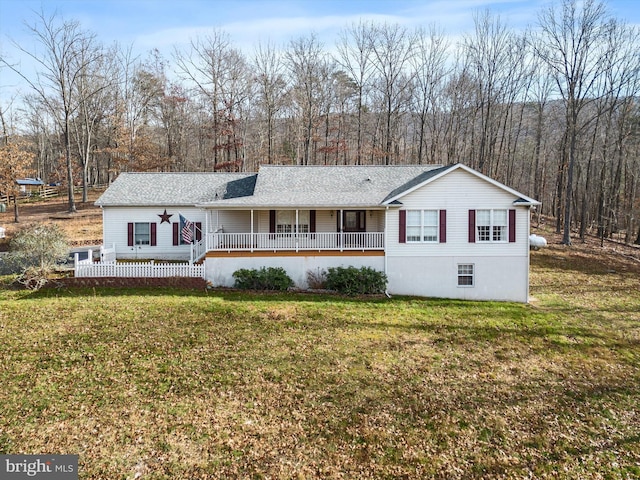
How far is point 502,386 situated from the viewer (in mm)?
8891

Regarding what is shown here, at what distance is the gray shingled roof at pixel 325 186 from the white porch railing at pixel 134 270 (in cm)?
290

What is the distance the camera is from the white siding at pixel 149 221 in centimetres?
1845

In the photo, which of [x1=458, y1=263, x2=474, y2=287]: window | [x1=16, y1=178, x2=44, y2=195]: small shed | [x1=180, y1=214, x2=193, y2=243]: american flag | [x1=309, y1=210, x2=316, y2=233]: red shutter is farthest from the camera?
[x1=16, y1=178, x2=44, y2=195]: small shed

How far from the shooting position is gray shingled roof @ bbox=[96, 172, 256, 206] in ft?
61.1

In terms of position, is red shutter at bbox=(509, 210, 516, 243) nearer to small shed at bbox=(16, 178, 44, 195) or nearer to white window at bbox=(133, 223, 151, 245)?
white window at bbox=(133, 223, 151, 245)

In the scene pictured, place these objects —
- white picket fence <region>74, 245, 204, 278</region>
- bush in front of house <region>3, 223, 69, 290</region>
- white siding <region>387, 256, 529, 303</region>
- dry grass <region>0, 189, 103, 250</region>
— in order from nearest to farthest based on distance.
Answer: bush in front of house <region>3, 223, 69, 290</region>, white picket fence <region>74, 245, 204, 278</region>, white siding <region>387, 256, 529, 303</region>, dry grass <region>0, 189, 103, 250</region>

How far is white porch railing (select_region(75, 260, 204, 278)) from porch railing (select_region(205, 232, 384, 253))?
52.5 inches

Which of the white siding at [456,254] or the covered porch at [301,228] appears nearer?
the white siding at [456,254]

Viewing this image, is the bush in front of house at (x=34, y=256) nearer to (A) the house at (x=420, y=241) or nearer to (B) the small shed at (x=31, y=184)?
(A) the house at (x=420, y=241)

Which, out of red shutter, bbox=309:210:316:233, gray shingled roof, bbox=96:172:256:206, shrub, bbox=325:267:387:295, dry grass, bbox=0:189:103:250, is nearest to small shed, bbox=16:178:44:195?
dry grass, bbox=0:189:103:250

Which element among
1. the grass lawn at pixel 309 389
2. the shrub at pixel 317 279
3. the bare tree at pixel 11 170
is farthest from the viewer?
the bare tree at pixel 11 170

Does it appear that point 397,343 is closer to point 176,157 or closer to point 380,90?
point 380,90

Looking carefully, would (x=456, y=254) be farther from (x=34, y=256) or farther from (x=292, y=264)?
(x=34, y=256)

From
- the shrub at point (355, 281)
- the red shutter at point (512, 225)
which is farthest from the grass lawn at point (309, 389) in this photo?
the red shutter at point (512, 225)
